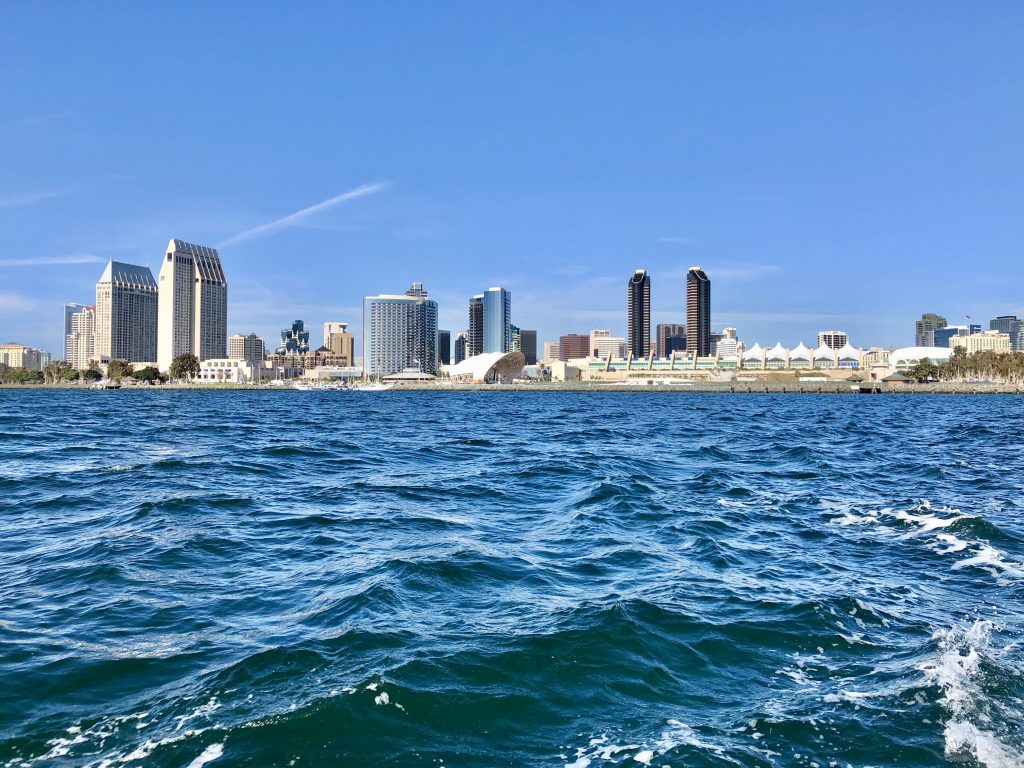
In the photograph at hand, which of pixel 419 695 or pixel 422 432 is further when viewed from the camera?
pixel 422 432

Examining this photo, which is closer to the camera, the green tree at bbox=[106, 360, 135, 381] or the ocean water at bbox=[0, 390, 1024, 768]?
the ocean water at bbox=[0, 390, 1024, 768]

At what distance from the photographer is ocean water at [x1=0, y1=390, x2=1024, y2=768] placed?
5207mm

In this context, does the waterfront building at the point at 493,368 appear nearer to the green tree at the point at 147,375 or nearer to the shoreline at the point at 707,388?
the shoreline at the point at 707,388

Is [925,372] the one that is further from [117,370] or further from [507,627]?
[117,370]

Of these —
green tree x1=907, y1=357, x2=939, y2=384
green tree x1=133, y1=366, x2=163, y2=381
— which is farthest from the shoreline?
green tree x1=907, y1=357, x2=939, y2=384

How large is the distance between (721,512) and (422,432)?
1121 inches

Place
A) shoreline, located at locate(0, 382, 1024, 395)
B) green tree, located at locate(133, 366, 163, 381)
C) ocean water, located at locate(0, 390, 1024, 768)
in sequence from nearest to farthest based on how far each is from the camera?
ocean water, located at locate(0, 390, 1024, 768) → shoreline, located at locate(0, 382, 1024, 395) → green tree, located at locate(133, 366, 163, 381)

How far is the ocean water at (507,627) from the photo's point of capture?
5.21 metres

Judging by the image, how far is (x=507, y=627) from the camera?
24.6 ft

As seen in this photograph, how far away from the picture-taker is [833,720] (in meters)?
5.54

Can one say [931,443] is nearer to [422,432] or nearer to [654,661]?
[422,432]

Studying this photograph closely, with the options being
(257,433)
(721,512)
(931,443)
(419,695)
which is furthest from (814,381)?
(419,695)

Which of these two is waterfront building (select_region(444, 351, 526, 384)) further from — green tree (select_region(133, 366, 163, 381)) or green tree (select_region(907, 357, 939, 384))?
green tree (select_region(907, 357, 939, 384))

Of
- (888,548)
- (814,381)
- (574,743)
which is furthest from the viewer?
(814,381)
